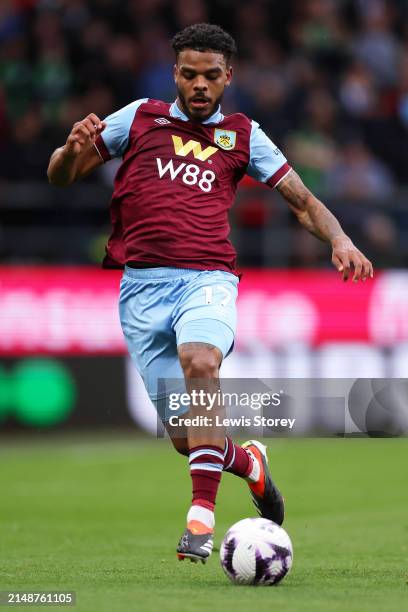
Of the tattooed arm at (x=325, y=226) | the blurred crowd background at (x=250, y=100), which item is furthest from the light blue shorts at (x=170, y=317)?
the blurred crowd background at (x=250, y=100)

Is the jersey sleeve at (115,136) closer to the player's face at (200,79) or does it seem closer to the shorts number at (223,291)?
the player's face at (200,79)

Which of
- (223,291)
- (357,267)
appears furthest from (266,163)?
(357,267)

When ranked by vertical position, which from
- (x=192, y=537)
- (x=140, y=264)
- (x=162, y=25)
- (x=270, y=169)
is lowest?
(x=192, y=537)

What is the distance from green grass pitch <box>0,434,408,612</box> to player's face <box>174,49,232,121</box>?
221 cm

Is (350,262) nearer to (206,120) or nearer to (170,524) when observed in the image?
(206,120)

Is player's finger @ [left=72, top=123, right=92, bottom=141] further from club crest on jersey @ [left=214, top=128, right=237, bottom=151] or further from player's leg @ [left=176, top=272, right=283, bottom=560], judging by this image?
player's leg @ [left=176, top=272, right=283, bottom=560]

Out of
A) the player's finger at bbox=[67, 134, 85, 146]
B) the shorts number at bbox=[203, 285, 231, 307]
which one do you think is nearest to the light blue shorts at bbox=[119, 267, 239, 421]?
the shorts number at bbox=[203, 285, 231, 307]

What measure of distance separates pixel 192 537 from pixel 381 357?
8.26 meters

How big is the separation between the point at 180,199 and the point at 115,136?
47cm

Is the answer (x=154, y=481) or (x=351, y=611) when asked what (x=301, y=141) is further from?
(x=351, y=611)

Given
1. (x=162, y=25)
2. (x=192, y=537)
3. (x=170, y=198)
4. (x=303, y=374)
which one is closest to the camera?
(x=192, y=537)

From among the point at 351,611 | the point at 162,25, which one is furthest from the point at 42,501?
the point at 162,25

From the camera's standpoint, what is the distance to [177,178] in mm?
6348

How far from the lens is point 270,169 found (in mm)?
6500
